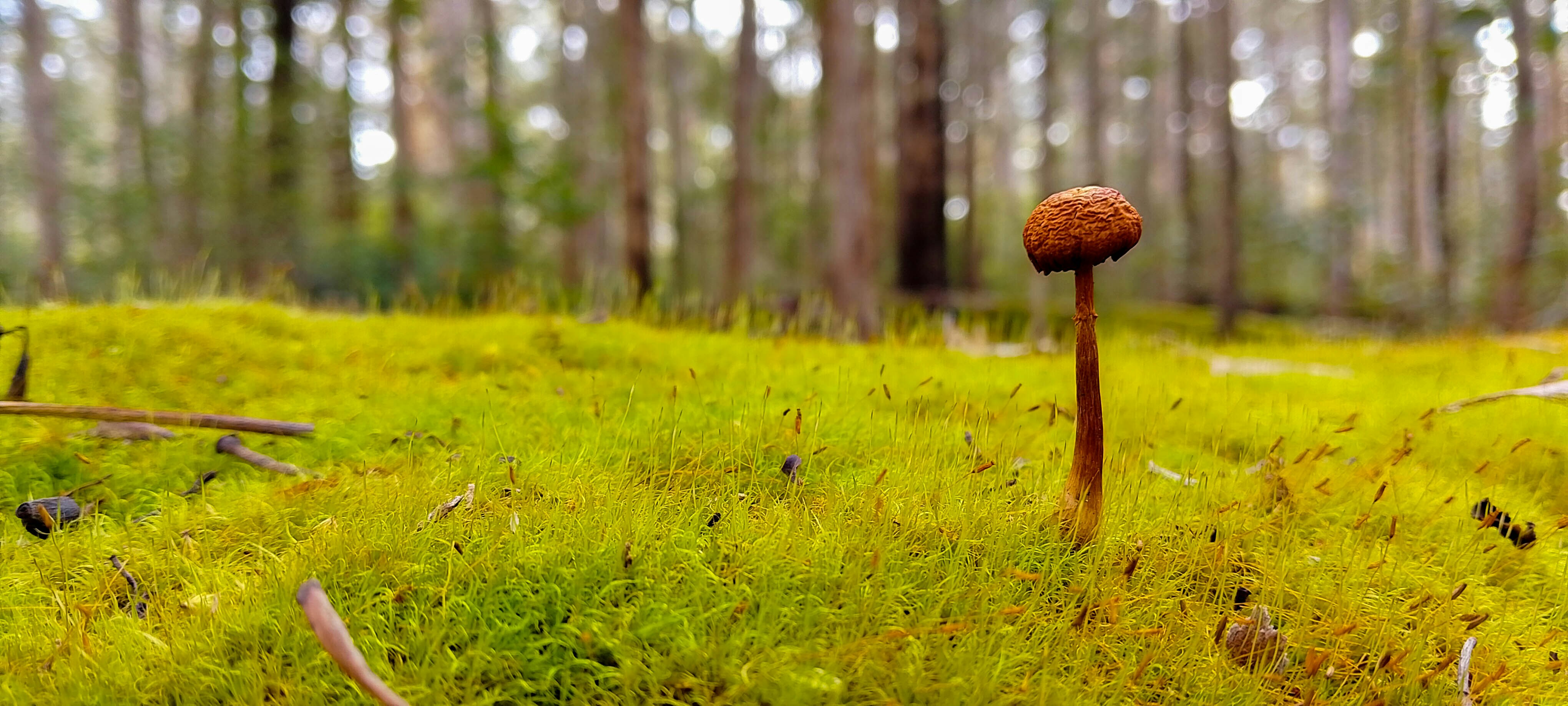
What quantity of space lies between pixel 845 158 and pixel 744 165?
266 inches

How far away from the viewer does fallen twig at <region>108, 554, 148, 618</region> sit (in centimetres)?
154

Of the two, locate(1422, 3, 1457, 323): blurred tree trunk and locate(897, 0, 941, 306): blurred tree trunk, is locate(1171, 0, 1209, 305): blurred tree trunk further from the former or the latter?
locate(897, 0, 941, 306): blurred tree trunk

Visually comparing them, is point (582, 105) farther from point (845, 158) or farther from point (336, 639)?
point (336, 639)

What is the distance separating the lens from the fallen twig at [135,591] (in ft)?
5.05

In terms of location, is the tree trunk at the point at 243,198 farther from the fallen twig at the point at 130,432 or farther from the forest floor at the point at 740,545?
the fallen twig at the point at 130,432

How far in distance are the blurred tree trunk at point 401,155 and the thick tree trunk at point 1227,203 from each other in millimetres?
11157

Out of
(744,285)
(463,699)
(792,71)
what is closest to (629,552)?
(463,699)

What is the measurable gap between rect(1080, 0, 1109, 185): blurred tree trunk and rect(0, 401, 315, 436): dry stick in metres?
20.8

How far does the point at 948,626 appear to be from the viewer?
1.40 metres

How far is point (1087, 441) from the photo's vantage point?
1755mm

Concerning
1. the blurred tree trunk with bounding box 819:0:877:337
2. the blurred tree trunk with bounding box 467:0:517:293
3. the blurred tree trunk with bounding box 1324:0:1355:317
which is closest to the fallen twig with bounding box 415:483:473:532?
the blurred tree trunk with bounding box 819:0:877:337

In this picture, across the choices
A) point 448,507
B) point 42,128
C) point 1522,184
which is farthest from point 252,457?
point 42,128

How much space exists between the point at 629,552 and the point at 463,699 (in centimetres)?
39

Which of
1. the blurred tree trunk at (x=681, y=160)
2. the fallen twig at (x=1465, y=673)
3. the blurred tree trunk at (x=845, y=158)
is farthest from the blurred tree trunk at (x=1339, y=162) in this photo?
the fallen twig at (x=1465, y=673)
